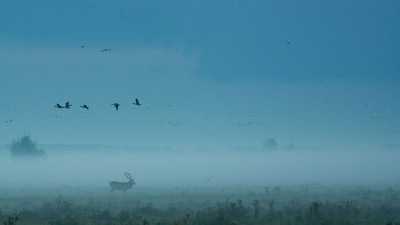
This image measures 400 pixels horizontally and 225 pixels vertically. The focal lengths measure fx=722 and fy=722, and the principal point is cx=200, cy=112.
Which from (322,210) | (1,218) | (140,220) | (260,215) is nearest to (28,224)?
(1,218)

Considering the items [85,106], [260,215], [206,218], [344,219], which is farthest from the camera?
[85,106]

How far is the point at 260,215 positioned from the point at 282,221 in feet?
13.2

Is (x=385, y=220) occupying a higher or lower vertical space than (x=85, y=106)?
lower

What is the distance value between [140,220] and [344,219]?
11797 mm

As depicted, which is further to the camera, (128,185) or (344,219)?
(128,185)

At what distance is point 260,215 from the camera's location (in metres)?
44.9

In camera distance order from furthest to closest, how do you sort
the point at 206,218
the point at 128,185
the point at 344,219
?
the point at 128,185
the point at 344,219
the point at 206,218

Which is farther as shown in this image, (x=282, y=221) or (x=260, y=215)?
(x=260, y=215)

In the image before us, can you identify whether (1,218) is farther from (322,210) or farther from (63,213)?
(322,210)

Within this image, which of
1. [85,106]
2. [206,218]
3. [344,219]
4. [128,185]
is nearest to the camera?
[206,218]

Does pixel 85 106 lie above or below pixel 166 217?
above

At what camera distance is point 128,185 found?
85938 millimetres

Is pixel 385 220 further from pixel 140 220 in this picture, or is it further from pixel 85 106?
pixel 85 106

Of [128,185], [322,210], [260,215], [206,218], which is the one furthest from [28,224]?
[128,185]
